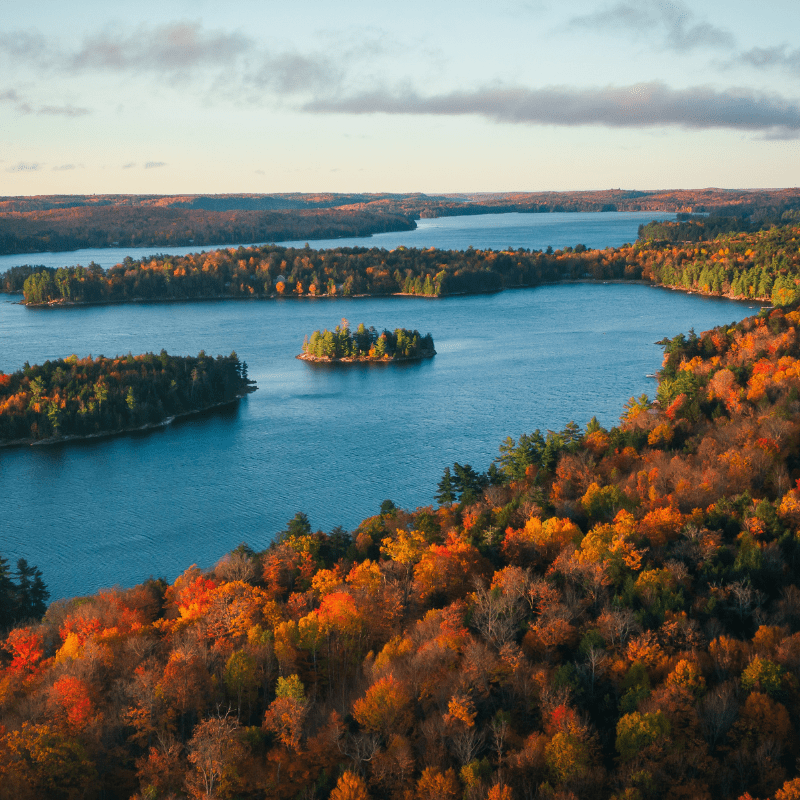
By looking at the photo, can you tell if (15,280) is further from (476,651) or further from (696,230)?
(476,651)

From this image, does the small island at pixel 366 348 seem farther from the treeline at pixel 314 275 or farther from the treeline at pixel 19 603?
the treeline at pixel 19 603

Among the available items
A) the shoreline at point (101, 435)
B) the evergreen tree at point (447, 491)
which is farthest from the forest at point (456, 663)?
the shoreline at point (101, 435)

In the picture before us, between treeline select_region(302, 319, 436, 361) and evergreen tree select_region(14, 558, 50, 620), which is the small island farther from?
evergreen tree select_region(14, 558, 50, 620)

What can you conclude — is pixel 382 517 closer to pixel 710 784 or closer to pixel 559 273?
pixel 710 784

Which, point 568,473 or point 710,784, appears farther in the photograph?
point 568,473

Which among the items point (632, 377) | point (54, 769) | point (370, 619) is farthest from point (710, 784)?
point (632, 377)

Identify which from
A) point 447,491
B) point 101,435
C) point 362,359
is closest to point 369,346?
point 362,359
